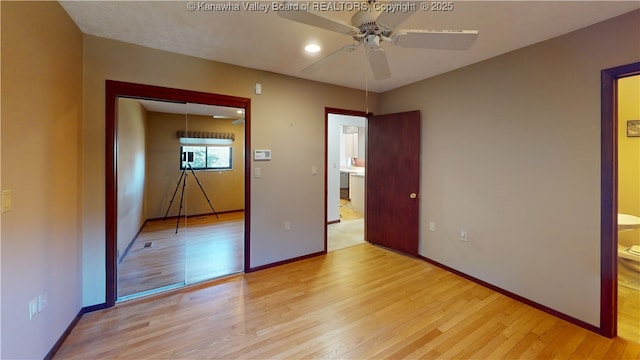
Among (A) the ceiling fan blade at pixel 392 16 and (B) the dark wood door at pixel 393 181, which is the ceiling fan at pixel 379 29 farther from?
(B) the dark wood door at pixel 393 181

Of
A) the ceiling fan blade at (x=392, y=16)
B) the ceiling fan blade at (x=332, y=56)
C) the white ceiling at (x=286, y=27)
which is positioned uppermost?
the white ceiling at (x=286, y=27)

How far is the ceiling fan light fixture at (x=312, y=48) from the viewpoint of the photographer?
2568 mm

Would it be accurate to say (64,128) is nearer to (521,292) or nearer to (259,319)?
(259,319)

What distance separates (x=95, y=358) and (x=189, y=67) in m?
2.62

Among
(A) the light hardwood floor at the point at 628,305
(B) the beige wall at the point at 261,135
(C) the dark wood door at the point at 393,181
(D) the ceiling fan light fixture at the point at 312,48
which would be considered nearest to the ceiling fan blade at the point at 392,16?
(D) the ceiling fan light fixture at the point at 312,48

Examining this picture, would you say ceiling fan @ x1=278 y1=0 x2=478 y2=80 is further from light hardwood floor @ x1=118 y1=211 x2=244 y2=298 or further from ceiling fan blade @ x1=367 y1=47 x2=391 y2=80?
light hardwood floor @ x1=118 y1=211 x2=244 y2=298

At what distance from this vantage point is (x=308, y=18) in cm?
141

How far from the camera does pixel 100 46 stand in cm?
242

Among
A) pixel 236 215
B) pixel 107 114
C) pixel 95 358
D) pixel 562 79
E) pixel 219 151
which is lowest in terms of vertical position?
pixel 95 358

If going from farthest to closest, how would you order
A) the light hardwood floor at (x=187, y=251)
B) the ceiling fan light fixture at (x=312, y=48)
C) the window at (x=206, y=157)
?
the window at (x=206, y=157), the light hardwood floor at (x=187, y=251), the ceiling fan light fixture at (x=312, y=48)

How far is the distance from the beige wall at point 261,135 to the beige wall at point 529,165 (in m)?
1.57

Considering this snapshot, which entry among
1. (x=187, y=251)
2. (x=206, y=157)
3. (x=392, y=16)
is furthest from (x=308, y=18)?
(x=187, y=251)

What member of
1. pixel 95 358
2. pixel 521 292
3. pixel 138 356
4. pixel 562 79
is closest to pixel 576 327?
pixel 521 292

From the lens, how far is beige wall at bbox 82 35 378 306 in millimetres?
2424
